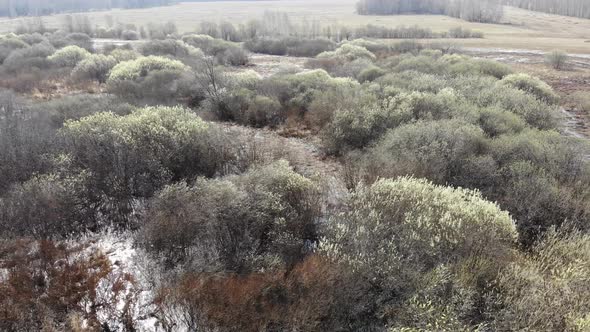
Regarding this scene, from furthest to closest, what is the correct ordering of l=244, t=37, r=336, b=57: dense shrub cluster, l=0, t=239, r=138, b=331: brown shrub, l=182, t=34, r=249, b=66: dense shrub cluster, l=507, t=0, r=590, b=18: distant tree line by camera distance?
l=507, t=0, r=590, b=18: distant tree line, l=244, t=37, r=336, b=57: dense shrub cluster, l=182, t=34, r=249, b=66: dense shrub cluster, l=0, t=239, r=138, b=331: brown shrub

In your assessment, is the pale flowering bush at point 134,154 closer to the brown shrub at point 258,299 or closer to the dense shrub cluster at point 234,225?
the dense shrub cluster at point 234,225

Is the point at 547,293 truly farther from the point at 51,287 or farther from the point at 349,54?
the point at 349,54

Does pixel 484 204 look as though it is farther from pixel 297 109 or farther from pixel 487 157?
pixel 297 109

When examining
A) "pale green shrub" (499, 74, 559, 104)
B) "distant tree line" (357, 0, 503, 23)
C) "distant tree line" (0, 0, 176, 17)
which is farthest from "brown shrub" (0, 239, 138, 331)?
"distant tree line" (0, 0, 176, 17)

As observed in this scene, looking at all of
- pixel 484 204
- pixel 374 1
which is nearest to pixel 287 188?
pixel 484 204

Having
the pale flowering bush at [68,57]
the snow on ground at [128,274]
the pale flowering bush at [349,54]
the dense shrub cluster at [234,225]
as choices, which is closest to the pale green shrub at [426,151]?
the dense shrub cluster at [234,225]

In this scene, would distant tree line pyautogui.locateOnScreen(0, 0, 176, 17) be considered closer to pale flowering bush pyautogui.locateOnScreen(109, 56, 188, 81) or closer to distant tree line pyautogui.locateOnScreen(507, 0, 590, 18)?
pale flowering bush pyautogui.locateOnScreen(109, 56, 188, 81)
